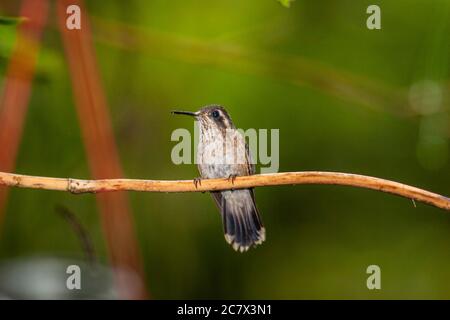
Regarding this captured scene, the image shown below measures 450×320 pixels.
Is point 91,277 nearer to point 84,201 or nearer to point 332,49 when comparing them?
point 84,201

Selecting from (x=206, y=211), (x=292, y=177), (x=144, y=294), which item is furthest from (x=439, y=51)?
(x=206, y=211)

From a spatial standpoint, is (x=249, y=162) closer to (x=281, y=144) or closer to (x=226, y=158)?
(x=226, y=158)

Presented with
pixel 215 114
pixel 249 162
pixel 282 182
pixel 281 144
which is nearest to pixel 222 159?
pixel 249 162

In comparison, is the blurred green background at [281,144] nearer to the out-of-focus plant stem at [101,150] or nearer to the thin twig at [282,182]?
the out-of-focus plant stem at [101,150]

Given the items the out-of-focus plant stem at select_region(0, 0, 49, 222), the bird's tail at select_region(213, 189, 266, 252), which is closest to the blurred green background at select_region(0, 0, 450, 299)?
the bird's tail at select_region(213, 189, 266, 252)

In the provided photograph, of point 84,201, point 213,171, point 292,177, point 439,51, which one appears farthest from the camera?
point 84,201

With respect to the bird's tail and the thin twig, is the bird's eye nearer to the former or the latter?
the bird's tail
